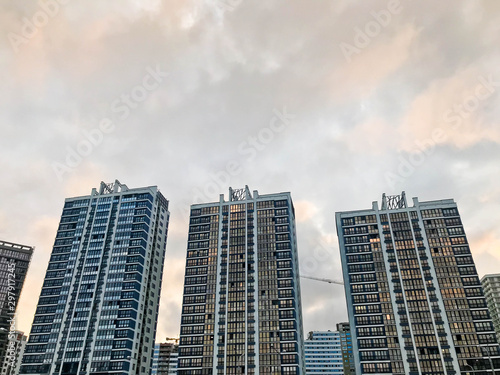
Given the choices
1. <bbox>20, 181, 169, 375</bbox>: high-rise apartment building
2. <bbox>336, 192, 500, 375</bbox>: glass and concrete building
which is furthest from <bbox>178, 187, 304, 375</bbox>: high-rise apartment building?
<bbox>336, 192, 500, 375</bbox>: glass and concrete building

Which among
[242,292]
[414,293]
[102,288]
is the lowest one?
[414,293]

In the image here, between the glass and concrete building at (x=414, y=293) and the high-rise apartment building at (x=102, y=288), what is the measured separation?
75555 mm

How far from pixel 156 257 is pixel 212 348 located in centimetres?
4816

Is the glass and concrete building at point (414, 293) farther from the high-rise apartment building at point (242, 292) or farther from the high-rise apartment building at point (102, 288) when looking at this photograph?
the high-rise apartment building at point (102, 288)

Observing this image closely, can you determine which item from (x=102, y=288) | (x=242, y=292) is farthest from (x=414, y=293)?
(x=102, y=288)

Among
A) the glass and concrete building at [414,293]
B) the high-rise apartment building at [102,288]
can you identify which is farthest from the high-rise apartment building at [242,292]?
the glass and concrete building at [414,293]

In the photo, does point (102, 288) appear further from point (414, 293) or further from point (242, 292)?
point (414, 293)

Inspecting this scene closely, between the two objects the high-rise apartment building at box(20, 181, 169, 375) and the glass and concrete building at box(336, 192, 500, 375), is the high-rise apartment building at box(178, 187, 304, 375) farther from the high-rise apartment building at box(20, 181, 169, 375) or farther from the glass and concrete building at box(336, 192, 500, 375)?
the glass and concrete building at box(336, 192, 500, 375)

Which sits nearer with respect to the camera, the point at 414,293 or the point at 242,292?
the point at 414,293

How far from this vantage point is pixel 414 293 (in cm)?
12825

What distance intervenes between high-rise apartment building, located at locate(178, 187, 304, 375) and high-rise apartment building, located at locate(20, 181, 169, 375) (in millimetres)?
17323

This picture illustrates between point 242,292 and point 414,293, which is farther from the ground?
point 242,292

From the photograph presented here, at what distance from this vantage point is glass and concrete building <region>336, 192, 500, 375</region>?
117375mm

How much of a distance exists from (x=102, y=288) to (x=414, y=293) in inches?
4363
